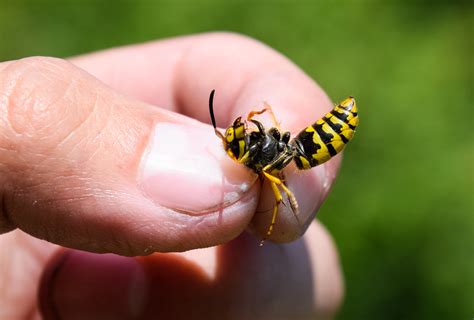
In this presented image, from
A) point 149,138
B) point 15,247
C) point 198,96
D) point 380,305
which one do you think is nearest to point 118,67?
point 198,96

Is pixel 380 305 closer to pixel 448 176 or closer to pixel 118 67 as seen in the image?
pixel 448 176

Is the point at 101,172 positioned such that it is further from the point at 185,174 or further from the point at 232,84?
the point at 232,84

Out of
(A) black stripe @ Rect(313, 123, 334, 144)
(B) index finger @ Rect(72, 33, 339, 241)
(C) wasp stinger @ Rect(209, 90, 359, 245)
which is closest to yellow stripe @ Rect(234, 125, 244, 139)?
(C) wasp stinger @ Rect(209, 90, 359, 245)

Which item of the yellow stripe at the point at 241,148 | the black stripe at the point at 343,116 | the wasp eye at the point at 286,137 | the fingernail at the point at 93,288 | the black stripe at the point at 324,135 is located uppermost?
the black stripe at the point at 343,116

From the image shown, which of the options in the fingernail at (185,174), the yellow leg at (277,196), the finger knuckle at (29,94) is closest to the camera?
the finger knuckle at (29,94)

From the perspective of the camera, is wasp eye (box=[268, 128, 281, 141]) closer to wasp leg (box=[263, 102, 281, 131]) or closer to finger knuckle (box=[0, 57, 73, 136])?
wasp leg (box=[263, 102, 281, 131])

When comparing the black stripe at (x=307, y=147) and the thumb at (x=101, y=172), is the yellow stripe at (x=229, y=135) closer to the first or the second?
the thumb at (x=101, y=172)

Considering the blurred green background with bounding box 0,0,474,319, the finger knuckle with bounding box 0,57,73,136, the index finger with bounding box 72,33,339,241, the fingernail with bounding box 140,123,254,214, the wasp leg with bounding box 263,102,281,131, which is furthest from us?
the blurred green background with bounding box 0,0,474,319

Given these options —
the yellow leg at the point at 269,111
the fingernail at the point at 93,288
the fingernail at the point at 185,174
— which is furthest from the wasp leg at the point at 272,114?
the fingernail at the point at 93,288
